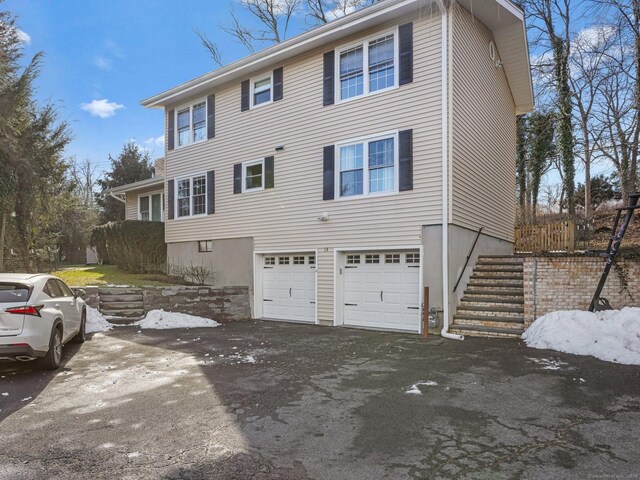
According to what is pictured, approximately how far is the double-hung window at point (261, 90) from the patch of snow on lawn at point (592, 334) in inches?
387

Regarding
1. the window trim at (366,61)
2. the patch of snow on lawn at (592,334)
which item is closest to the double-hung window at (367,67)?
the window trim at (366,61)

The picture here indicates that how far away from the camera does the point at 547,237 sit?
49.9 ft

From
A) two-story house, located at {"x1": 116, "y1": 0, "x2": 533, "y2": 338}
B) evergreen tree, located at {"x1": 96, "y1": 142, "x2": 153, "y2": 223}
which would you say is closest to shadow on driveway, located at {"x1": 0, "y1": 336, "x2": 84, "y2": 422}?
two-story house, located at {"x1": 116, "y1": 0, "x2": 533, "y2": 338}

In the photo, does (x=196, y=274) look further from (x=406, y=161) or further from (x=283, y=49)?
(x=406, y=161)

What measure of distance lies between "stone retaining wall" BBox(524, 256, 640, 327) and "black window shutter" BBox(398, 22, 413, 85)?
518 centimetres

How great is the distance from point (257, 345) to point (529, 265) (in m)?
6.09

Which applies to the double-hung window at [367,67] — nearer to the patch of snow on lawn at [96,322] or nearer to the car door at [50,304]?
the car door at [50,304]

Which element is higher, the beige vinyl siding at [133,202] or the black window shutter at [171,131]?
the black window shutter at [171,131]

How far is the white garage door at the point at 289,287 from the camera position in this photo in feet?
39.4

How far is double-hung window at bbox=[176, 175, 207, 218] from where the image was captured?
1464cm

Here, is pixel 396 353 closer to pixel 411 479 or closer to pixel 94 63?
pixel 411 479

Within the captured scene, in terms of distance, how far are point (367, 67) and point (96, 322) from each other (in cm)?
943

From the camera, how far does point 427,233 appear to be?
978 cm

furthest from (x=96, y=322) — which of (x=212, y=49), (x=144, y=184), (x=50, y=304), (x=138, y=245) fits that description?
(x=212, y=49)
